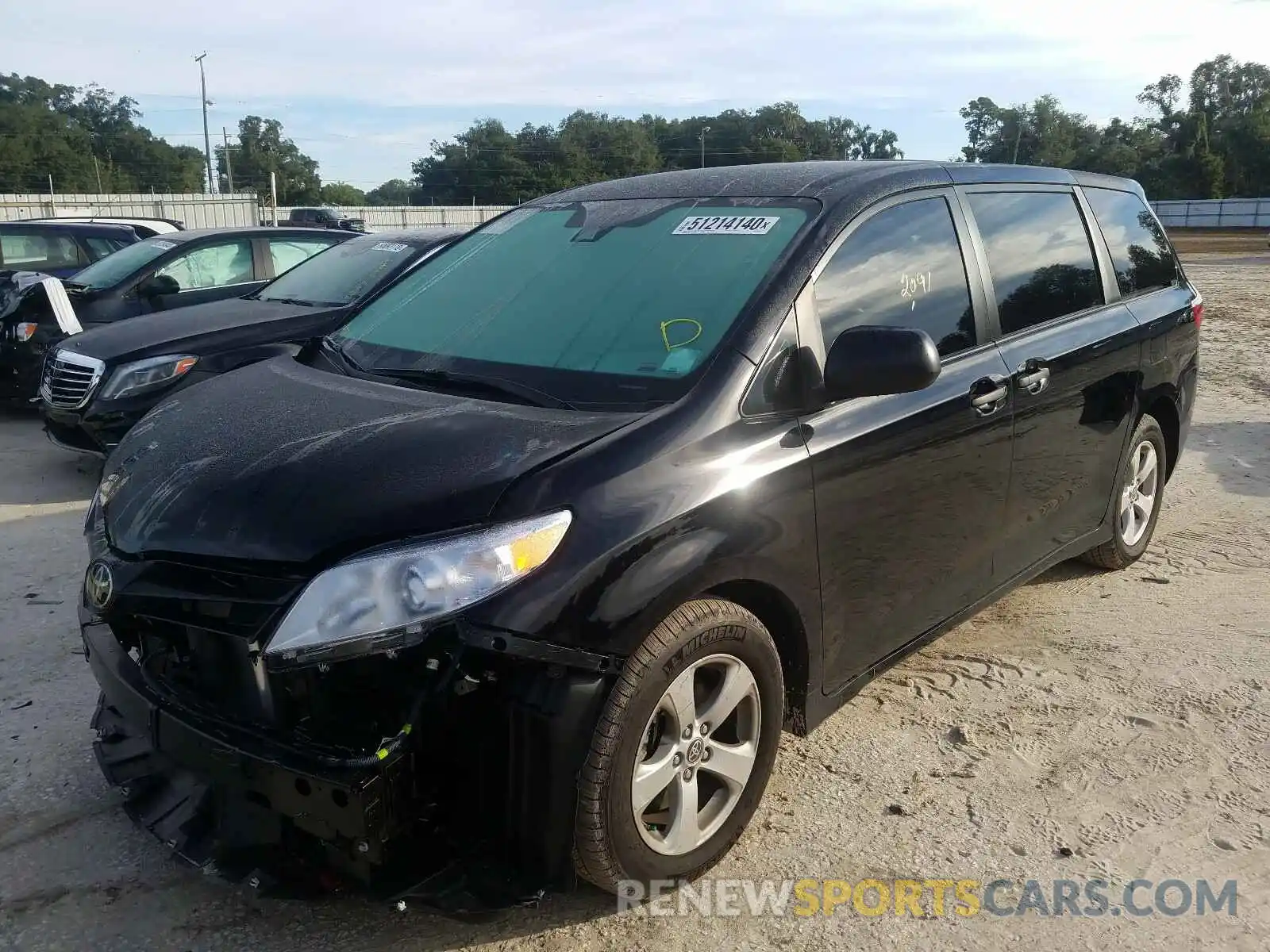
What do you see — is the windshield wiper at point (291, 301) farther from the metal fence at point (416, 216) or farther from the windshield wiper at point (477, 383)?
the metal fence at point (416, 216)

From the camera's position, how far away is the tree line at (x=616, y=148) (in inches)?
2761

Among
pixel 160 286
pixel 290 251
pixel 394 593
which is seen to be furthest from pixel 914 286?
pixel 290 251

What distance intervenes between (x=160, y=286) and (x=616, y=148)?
264 ft

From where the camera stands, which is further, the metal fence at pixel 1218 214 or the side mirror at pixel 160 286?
the metal fence at pixel 1218 214

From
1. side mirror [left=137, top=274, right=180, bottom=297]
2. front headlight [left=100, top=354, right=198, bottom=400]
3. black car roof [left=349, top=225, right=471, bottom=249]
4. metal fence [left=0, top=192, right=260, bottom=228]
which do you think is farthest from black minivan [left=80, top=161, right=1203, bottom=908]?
metal fence [left=0, top=192, right=260, bottom=228]

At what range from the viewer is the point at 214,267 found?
874 cm

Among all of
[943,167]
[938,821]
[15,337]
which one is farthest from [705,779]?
[15,337]

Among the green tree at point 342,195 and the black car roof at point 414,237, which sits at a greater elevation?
the green tree at point 342,195

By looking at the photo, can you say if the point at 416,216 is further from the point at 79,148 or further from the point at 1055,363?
the point at 1055,363

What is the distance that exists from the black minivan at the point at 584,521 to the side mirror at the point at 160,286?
5265 mm

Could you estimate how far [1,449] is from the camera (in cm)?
757

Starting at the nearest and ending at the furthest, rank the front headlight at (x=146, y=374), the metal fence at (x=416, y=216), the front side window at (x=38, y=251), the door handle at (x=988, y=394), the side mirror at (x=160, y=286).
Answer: the door handle at (x=988, y=394)
the front headlight at (x=146, y=374)
the side mirror at (x=160, y=286)
the front side window at (x=38, y=251)
the metal fence at (x=416, y=216)

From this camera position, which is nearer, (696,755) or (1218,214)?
(696,755)

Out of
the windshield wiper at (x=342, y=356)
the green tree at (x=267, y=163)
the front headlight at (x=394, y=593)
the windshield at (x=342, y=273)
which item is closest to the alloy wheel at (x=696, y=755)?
the front headlight at (x=394, y=593)
